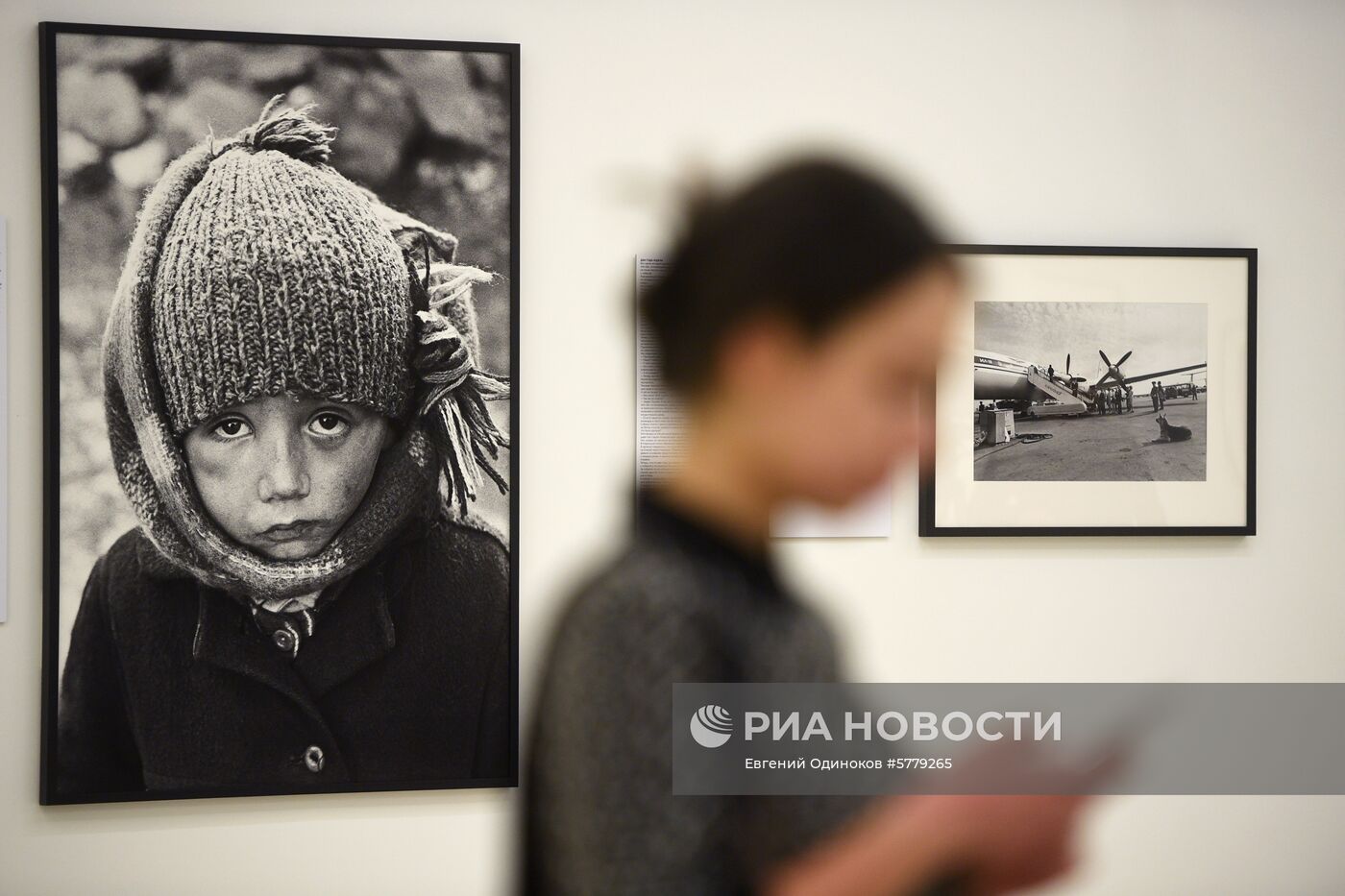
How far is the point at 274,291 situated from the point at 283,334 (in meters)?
0.07

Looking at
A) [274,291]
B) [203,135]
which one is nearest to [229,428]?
[274,291]

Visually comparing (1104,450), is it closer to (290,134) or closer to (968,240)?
(968,240)

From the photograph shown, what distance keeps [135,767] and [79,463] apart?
49cm

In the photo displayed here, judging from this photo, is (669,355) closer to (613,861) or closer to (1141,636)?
(613,861)

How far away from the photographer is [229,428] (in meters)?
1.54

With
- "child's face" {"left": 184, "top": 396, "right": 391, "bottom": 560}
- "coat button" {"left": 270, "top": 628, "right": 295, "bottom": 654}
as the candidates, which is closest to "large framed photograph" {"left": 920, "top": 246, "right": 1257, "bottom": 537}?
"child's face" {"left": 184, "top": 396, "right": 391, "bottom": 560}

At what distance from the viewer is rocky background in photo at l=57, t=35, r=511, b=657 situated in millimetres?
1521

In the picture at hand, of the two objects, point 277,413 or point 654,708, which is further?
point 277,413

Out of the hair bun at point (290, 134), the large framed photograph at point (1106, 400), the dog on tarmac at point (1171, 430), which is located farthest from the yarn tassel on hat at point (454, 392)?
the dog on tarmac at point (1171, 430)

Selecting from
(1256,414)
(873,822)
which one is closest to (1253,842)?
(1256,414)

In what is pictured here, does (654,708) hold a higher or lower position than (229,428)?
lower

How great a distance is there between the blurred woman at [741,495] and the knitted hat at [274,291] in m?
1.18

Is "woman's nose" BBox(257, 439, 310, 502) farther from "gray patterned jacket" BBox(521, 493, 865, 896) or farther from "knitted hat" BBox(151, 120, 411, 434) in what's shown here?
"gray patterned jacket" BBox(521, 493, 865, 896)

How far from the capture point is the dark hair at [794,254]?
0.47m
